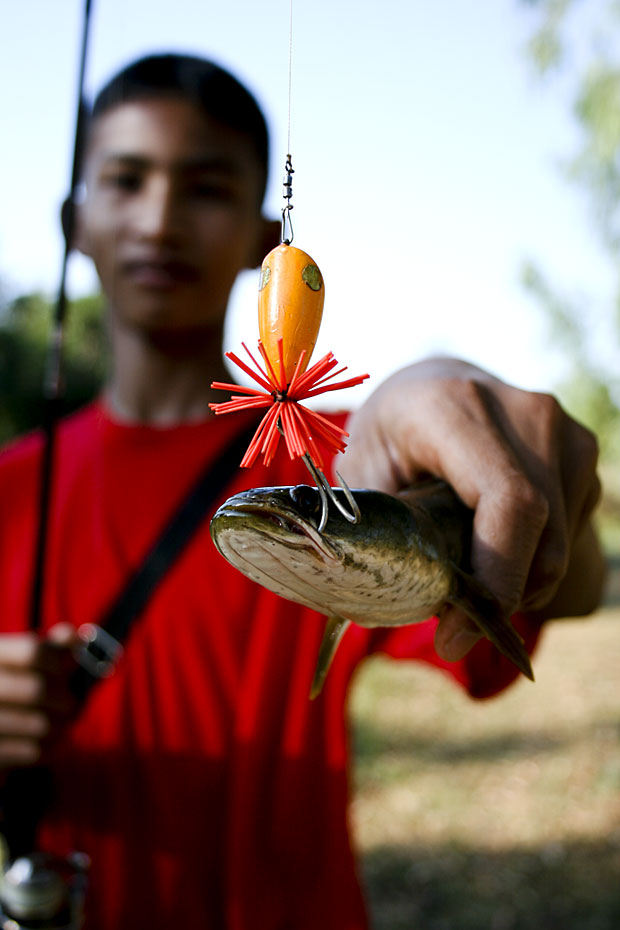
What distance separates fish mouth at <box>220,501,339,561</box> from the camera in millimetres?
562

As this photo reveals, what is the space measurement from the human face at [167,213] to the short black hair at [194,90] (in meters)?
0.03

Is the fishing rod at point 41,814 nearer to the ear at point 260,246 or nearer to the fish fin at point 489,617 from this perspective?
the ear at point 260,246

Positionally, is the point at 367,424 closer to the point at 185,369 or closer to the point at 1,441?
the point at 185,369

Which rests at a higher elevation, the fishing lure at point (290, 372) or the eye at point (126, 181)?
the eye at point (126, 181)

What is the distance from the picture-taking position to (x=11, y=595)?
83.8 inches

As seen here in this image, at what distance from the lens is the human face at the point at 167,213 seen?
4.66 ft

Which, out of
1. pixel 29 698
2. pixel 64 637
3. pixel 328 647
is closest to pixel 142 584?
pixel 64 637

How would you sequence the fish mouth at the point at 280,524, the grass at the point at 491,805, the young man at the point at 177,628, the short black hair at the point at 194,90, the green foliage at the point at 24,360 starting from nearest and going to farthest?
the fish mouth at the point at 280,524 < the young man at the point at 177,628 < the short black hair at the point at 194,90 < the grass at the point at 491,805 < the green foliage at the point at 24,360

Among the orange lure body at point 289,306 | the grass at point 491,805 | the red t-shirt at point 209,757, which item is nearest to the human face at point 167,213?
the red t-shirt at point 209,757

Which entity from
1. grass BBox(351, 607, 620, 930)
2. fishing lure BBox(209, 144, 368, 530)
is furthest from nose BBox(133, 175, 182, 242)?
grass BBox(351, 607, 620, 930)

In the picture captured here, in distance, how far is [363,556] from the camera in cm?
62

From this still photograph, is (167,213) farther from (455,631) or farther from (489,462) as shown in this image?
(455,631)

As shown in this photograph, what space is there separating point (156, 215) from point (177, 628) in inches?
38.6

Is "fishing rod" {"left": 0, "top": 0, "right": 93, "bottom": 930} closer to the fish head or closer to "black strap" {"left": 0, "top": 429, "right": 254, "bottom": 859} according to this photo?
"black strap" {"left": 0, "top": 429, "right": 254, "bottom": 859}
